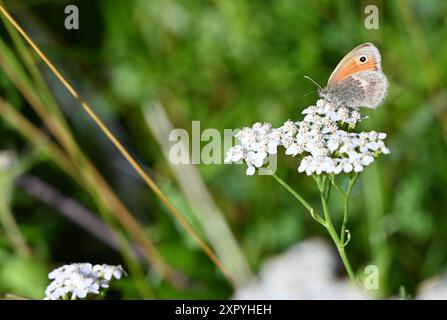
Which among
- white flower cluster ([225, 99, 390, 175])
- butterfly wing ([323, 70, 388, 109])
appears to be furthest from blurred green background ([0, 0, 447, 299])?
white flower cluster ([225, 99, 390, 175])

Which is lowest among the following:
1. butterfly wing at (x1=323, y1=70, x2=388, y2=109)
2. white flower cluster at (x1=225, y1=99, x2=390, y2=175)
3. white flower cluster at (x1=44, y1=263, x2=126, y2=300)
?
white flower cluster at (x1=44, y1=263, x2=126, y2=300)

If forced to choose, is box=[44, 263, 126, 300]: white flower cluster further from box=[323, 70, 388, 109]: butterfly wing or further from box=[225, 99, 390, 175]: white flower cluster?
box=[323, 70, 388, 109]: butterfly wing

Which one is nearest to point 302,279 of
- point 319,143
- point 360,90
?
point 360,90

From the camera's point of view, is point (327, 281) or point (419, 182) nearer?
point (327, 281)

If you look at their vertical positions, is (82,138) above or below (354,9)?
below

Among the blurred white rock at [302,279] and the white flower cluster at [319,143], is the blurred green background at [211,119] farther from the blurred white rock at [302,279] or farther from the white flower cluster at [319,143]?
the white flower cluster at [319,143]
